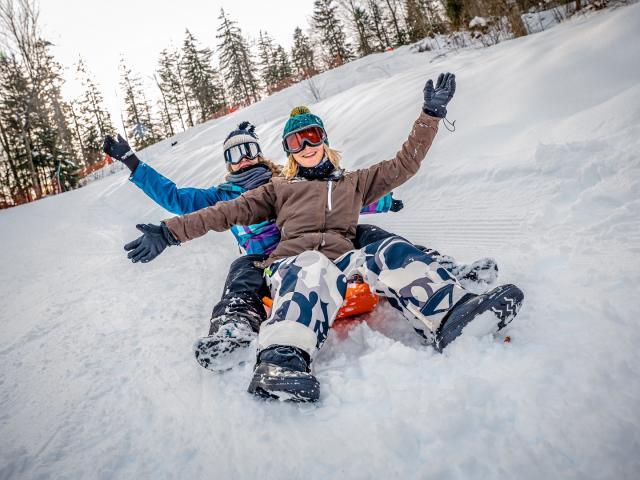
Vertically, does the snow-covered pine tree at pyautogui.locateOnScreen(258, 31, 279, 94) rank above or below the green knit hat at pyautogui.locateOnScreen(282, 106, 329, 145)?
above

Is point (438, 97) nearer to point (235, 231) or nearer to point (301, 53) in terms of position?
point (235, 231)

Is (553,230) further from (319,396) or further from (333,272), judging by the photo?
(319,396)

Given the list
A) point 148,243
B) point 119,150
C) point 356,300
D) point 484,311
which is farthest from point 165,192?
point 484,311

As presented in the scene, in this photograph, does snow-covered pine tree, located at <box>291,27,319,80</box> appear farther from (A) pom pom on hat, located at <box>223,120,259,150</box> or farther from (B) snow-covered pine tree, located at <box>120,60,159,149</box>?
(A) pom pom on hat, located at <box>223,120,259,150</box>

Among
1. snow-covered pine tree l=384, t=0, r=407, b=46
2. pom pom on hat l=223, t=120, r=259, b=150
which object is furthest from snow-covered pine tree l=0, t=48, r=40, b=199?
snow-covered pine tree l=384, t=0, r=407, b=46

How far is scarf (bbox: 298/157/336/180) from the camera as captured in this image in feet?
6.88

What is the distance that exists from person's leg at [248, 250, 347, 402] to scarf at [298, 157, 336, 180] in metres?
0.67

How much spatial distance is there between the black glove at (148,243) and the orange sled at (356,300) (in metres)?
0.92

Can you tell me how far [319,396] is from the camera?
1187 millimetres

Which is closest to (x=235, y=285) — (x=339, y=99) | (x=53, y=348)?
(x=53, y=348)

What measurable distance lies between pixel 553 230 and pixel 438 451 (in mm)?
1465


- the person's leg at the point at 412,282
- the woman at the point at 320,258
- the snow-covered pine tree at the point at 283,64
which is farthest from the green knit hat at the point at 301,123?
the snow-covered pine tree at the point at 283,64

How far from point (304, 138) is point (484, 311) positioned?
1405 mm

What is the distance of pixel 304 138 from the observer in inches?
83.0
